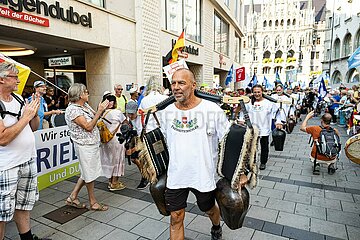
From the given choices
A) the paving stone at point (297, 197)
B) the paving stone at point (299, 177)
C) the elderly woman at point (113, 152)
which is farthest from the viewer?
the paving stone at point (299, 177)

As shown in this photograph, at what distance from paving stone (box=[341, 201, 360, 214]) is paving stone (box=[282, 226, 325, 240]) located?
3.33 ft

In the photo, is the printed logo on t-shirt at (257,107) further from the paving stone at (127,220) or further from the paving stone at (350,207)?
the paving stone at (127,220)

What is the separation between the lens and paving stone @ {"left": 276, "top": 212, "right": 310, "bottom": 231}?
309 cm

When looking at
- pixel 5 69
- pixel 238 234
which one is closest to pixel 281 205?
pixel 238 234

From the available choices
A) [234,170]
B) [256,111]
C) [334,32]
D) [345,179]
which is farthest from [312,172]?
[334,32]

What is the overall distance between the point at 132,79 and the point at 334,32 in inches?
1183

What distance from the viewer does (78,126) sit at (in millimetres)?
3203

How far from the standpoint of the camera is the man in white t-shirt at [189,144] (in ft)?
7.29

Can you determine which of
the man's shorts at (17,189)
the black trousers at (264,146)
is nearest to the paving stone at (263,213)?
the black trousers at (264,146)

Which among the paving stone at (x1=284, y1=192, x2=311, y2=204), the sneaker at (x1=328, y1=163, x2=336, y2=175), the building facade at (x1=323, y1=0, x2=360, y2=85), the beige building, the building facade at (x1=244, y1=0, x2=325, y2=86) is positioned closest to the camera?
the paving stone at (x1=284, y1=192, x2=311, y2=204)

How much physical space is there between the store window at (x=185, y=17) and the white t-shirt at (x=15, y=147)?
1016 centimetres

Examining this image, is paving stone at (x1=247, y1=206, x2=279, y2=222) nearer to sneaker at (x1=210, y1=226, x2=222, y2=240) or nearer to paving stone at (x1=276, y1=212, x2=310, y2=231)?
paving stone at (x1=276, y1=212, x2=310, y2=231)

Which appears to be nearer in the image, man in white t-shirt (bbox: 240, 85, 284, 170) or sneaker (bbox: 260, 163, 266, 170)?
man in white t-shirt (bbox: 240, 85, 284, 170)

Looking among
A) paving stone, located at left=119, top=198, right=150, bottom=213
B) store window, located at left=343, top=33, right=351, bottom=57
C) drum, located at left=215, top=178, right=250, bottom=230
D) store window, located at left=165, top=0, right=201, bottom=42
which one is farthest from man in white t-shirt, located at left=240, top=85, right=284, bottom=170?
store window, located at left=343, top=33, right=351, bottom=57
